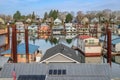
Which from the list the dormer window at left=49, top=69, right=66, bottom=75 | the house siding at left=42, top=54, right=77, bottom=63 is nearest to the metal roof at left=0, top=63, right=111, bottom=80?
the dormer window at left=49, top=69, right=66, bottom=75

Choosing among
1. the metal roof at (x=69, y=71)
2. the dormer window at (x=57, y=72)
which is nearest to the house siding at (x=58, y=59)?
the metal roof at (x=69, y=71)

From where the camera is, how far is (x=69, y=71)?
11.7 metres

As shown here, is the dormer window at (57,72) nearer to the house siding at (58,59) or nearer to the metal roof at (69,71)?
the metal roof at (69,71)

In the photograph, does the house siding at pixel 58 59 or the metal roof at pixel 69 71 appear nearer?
the metal roof at pixel 69 71

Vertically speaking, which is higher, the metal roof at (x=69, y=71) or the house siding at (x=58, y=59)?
the metal roof at (x=69, y=71)

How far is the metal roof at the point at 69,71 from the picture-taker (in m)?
11.2

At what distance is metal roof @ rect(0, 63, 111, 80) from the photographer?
36.8 feet

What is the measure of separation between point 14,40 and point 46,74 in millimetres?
6306

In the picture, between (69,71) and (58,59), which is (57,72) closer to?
(69,71)

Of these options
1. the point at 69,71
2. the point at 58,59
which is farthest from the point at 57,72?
the point at 58,59

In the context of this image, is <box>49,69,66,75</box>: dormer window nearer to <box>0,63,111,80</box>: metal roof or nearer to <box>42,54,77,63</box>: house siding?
<box>0,63,111,80</box>: metal roof

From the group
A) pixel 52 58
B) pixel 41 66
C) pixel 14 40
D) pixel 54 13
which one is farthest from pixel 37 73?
pixel 54 13

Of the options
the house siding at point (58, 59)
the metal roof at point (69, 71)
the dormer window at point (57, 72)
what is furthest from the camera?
the house siding at point (58, 59)

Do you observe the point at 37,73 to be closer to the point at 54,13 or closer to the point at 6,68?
the point at 6,68
